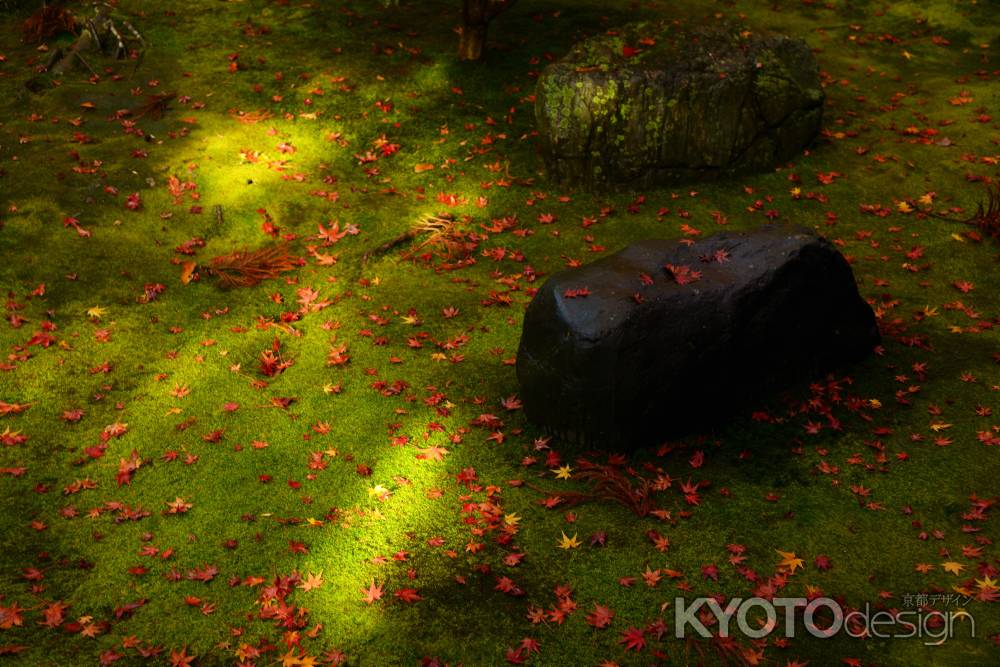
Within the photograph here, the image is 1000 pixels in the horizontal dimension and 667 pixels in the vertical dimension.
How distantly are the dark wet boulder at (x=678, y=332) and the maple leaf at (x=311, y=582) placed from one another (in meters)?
2.13

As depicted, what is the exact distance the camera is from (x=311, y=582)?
17.5 ft

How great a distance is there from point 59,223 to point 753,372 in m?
7.41

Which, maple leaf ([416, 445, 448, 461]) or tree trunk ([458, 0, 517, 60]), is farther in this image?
tree trunk ([458, 0, 517, 60])

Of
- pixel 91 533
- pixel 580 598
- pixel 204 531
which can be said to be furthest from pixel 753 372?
Result: pixel 91 533

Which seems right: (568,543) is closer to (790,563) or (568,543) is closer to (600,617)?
(600,617)

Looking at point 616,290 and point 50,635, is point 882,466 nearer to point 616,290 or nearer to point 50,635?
point 616,290

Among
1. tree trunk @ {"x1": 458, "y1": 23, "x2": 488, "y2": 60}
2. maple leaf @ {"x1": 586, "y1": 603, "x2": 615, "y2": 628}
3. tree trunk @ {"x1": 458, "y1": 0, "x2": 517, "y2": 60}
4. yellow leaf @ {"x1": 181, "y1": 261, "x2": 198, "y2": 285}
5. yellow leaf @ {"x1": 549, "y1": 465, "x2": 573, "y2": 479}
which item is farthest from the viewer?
tree trunk @ {"x1": 458, "y1": 23, "x2": 488, "y2": 60}

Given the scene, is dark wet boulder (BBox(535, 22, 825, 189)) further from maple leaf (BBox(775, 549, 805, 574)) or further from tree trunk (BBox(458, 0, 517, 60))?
maple leaf (BBox(775, 549, 805, 574))

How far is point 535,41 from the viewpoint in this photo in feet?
41.2

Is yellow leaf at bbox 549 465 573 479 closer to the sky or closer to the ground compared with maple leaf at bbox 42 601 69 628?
closer to the sky

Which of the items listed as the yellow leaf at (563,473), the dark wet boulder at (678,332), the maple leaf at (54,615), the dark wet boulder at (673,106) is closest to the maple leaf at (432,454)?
the dark wet boulder at (678,332)

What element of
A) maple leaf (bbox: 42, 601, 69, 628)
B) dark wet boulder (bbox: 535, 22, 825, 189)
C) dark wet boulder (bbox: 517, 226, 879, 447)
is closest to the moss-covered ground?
maple leaf (bbox: 42, 601, 69, 628)

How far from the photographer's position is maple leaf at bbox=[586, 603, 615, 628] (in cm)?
Answer: 504

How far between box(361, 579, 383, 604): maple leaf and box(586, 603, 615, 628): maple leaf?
1.38 metres
